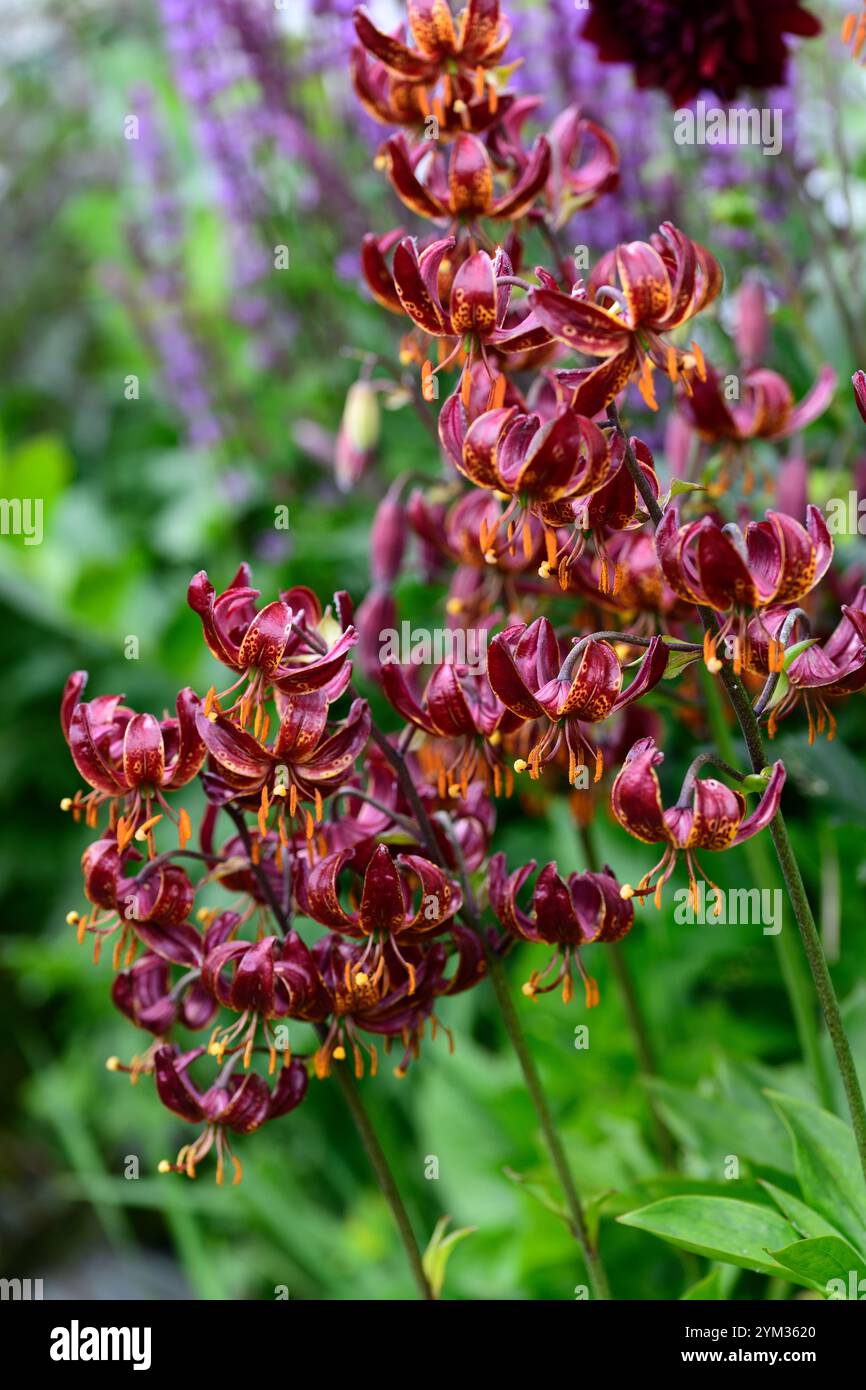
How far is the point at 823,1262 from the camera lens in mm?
469

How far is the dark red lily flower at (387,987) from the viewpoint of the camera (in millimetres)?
481

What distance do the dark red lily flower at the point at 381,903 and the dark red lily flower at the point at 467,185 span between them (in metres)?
0.26

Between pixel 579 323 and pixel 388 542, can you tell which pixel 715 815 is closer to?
pixel 579 323

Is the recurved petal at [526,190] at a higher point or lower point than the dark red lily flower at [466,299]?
higher

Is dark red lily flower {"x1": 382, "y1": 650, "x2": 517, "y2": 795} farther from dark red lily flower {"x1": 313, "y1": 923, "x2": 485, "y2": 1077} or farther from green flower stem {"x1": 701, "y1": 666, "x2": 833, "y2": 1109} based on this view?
green flower stem {"x1": 701, "y1": 666, "x2": 833, "y2": 1109}

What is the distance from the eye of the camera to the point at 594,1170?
84 centimetres

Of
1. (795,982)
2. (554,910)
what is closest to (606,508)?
(554,910)

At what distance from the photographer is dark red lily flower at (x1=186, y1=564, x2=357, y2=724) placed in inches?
17.3

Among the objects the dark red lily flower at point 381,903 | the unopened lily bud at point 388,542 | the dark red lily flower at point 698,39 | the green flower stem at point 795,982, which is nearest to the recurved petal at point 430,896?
the dark red lily flower at point 381,903

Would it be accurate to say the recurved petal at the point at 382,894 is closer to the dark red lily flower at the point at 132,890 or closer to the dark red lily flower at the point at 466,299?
the dark red lily flower at the point at 132,890

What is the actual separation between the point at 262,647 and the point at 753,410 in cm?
35

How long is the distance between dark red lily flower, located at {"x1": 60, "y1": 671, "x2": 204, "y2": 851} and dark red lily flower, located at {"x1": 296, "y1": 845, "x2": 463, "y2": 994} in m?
0.05

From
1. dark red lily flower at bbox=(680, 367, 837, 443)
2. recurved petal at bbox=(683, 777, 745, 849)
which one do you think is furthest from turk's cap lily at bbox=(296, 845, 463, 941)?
dark red lily flower at bbox=(680, 367, 837, 443)
